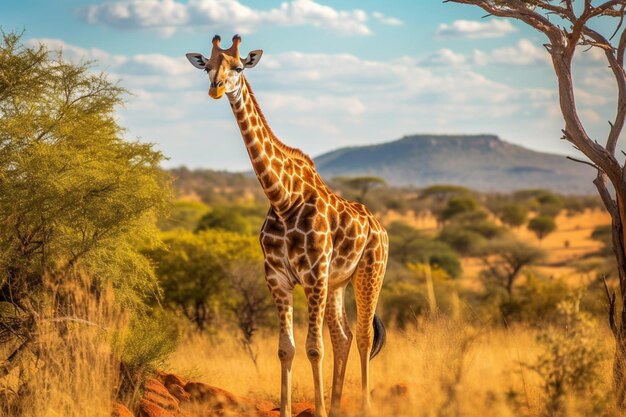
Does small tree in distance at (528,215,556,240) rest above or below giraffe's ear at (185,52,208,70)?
below

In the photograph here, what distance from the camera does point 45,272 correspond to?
378 inches

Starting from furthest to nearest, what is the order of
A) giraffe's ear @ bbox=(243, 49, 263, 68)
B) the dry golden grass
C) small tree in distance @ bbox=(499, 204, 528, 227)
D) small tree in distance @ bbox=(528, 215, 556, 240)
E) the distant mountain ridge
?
1. the distant mountain ridge
2. small tree in distance @ bbox=(499, 204, 528, 227)
3. small tree in distance @ bbox=(528, 215, 556, 240)
4. giraffe's ear @ bbox=(243, 49, 263, 68)
5. the dry golden grass

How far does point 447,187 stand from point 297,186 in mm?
58720

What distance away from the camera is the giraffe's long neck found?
8.75 m

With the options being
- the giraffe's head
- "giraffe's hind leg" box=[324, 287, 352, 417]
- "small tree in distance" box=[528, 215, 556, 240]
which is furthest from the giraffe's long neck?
"small tree in distance" box=[528, 215, 556, 240]

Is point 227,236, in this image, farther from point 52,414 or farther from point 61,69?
point 52,414

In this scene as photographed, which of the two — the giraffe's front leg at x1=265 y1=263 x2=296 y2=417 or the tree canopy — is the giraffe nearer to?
the giraffe's front leg at x1=265 y1=263 x2=296 y2=417

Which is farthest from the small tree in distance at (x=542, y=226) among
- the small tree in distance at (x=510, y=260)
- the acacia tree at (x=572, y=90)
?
the acacia tree at (x=572, y=90)

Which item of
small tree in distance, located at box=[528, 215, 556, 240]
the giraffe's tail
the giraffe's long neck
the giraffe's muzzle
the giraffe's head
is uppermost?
the giraffe's head

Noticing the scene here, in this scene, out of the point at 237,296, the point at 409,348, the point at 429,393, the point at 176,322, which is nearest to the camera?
the point at 429,393

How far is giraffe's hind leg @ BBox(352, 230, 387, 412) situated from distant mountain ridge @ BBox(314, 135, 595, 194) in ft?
468

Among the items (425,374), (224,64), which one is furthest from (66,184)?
(425,374)

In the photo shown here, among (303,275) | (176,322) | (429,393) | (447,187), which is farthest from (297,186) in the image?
(447,187)

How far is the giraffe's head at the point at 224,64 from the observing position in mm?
8250
